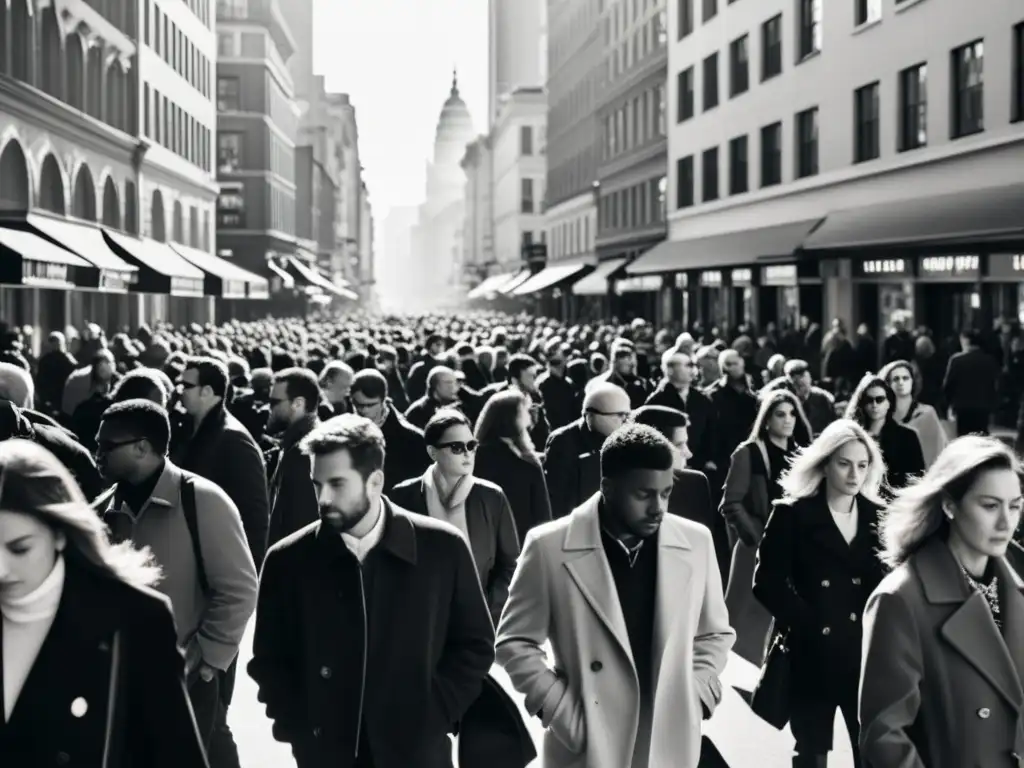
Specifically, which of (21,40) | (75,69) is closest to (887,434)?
(21,40)

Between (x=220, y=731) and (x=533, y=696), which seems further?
(x=220, y=731)

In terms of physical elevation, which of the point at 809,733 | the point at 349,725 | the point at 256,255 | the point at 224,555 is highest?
the point at 256,255

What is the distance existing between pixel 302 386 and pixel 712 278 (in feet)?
120

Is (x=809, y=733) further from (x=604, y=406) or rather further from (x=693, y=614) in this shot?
(x=604, y=406)

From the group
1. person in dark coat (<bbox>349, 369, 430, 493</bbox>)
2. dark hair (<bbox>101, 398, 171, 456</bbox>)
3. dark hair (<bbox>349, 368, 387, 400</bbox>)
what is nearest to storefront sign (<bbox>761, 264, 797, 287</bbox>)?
person in dark coat (<bbox>349, 369, 430, 493</bbox>)

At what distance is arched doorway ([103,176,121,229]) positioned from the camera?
54.7m

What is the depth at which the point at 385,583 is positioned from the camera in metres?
5.78

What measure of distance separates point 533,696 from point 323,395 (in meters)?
8.45

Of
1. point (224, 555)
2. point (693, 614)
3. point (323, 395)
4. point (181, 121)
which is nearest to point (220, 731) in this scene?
point (224, 555)

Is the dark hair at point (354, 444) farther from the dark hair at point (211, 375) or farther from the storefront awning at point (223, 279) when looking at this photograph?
the storefront awning at point (223, 279)

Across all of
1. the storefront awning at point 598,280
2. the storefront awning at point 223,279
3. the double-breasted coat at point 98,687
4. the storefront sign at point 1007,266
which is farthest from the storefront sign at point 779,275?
the double-breasted coat at point 98,687

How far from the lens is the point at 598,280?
2559 inches

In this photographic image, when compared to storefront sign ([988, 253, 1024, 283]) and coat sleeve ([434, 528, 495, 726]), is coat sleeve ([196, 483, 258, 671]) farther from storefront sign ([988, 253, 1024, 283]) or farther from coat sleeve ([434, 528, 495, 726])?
storefront sign ([988, 253, 1024, 283])

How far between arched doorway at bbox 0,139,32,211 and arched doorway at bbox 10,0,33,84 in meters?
1.78
